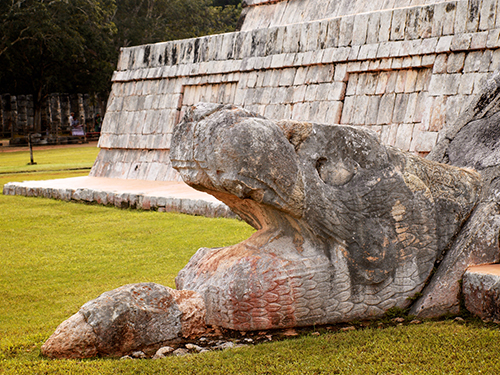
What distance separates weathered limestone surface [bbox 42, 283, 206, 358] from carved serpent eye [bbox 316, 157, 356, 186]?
1033mm

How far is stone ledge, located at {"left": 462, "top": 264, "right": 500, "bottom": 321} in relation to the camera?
3195mm

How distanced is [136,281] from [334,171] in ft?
7.95

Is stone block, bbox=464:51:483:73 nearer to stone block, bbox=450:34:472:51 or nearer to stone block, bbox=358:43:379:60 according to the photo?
stone block, bbox=450:34:472:51

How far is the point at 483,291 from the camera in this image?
3.26 meters

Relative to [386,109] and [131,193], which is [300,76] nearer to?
[386,109]

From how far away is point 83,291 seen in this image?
488cm

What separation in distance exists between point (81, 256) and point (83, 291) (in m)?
1.51

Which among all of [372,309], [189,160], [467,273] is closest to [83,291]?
[189,160]

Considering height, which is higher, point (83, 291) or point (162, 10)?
point (162, 10)

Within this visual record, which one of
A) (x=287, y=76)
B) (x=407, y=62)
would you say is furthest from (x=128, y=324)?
(x=287, y=76)

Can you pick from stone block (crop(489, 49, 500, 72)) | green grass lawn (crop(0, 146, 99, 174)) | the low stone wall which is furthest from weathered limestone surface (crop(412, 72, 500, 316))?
green grass lawn (crop(0, 146, 99, 174))

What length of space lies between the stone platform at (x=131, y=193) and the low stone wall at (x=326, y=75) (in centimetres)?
93

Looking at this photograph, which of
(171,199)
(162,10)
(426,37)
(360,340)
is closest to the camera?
(360,340)

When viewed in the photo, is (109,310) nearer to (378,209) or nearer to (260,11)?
(378,209)
